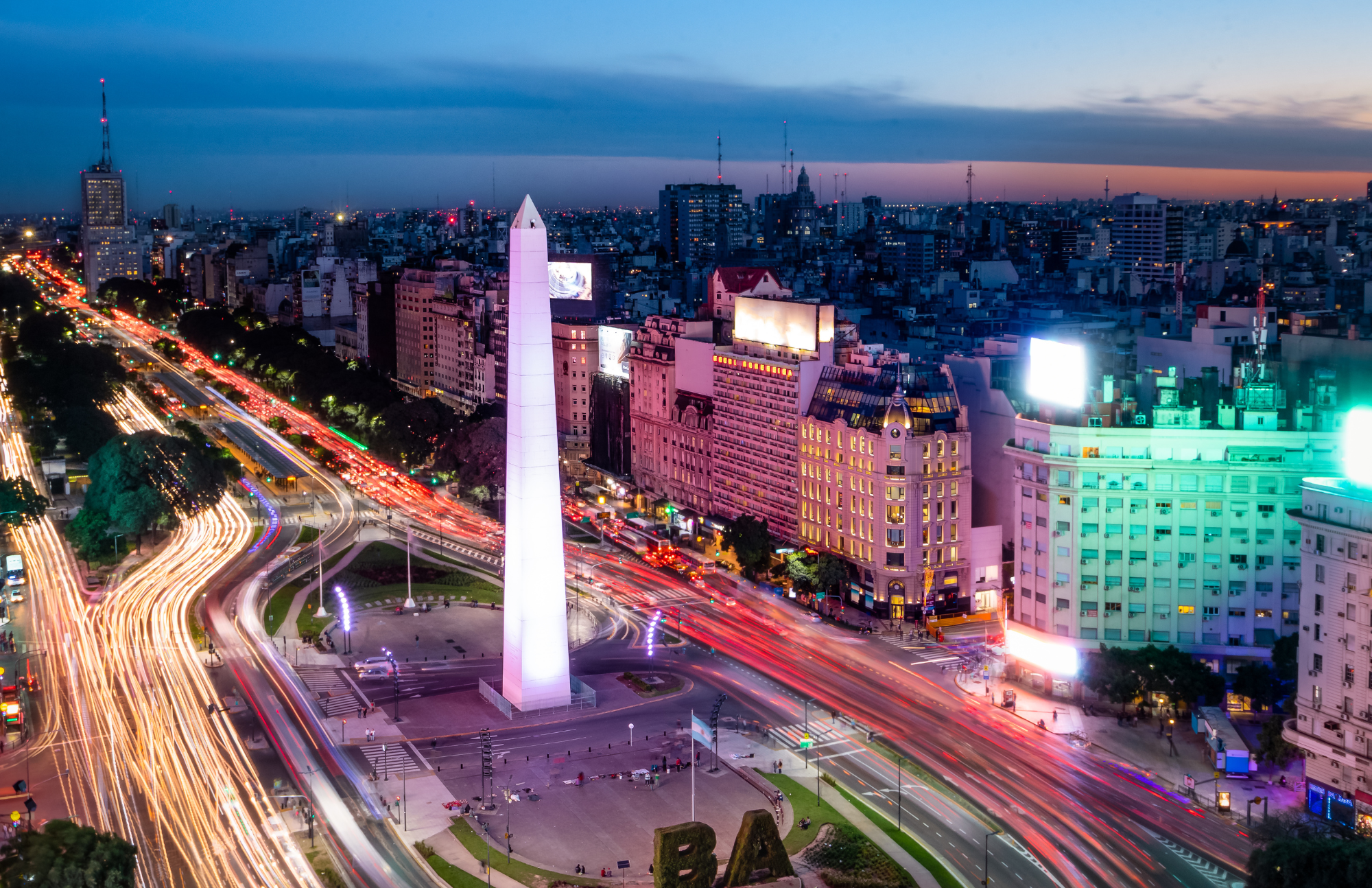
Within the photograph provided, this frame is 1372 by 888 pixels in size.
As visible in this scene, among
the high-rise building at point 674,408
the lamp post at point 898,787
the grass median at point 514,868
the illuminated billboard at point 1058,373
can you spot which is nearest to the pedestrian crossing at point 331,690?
the grass median at point 514,868

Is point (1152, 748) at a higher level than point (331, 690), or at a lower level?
lower

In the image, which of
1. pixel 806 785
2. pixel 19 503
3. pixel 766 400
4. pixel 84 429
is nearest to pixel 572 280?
pixel 766 400

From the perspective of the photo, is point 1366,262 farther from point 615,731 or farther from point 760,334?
point 615,731

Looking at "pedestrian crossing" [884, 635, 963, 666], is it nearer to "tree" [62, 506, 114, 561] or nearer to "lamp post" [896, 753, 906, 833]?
"lamp post" [896, 753, 906, 833]

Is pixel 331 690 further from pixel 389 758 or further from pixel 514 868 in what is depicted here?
pixel 514 868

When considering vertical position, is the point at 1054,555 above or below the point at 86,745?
above

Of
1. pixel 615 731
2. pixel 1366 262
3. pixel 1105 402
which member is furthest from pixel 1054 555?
pixel 1366 262

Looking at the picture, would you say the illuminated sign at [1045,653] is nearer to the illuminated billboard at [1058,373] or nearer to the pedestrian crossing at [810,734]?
the illuminated billboard at [1058,373]
